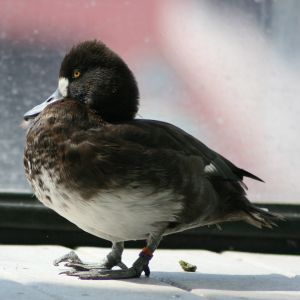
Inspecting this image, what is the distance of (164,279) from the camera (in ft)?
10.9

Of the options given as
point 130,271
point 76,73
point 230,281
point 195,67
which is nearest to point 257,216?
point 230,281

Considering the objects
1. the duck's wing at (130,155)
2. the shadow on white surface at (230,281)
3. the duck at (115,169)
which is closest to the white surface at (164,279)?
the shadow on white surface at (230,281)

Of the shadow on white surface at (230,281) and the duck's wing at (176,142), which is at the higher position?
the duck's wing at (176,142)

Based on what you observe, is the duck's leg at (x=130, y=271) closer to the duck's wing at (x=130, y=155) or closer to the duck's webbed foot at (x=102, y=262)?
the duck's webbed foot at (x=102, y=262)

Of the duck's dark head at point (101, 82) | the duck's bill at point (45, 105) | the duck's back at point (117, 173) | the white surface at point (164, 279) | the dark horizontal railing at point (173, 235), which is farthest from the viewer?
the dark horizontal railing at point (173, 235)

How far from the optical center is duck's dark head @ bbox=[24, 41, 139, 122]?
3.30 m

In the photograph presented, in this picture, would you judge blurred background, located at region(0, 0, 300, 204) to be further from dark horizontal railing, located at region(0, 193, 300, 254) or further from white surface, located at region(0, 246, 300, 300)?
white surface, located at region(0, 246, 300, 300)

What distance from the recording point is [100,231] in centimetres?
323

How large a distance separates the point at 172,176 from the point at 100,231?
30 centimetres

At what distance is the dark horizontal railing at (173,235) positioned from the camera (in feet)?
13.9

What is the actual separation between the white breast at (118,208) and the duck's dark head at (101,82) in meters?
0.31

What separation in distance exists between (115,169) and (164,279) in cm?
46

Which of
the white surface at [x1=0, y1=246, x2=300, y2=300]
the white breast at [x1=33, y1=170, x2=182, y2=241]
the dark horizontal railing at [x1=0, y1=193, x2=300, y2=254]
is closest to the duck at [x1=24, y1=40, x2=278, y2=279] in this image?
the white breast at [x1=33, y1=170, x2=182, y2=241]

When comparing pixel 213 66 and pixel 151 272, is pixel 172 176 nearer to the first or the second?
pixel 151 272
